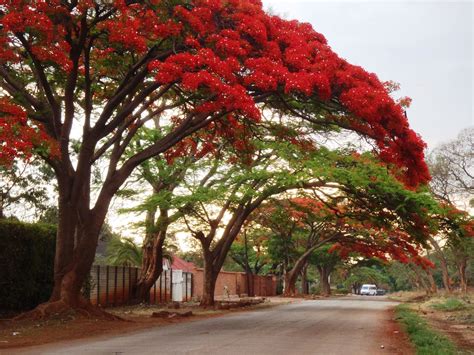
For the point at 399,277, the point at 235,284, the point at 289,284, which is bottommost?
the point at 289,284

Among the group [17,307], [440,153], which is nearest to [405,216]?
[17,307]

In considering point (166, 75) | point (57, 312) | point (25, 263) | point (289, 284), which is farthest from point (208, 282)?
point (289, 284)

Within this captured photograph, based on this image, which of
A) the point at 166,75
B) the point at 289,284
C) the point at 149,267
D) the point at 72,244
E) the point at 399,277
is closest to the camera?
the point at 166,75

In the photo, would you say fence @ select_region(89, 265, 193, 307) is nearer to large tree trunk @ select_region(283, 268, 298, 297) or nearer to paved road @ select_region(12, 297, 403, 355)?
paved road @ select_region(12, 297, 403, 355)

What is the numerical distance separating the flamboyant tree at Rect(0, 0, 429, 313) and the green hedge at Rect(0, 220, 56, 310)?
88.8 inches

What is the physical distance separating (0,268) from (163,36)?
27.3 ft

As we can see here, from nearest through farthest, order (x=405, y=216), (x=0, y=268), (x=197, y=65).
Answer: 1. (x=197, y=65)
2. (x=0, y=268)
3. (x=405, y=216)

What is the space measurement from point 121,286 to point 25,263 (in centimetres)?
952

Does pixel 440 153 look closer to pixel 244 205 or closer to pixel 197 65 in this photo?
pixel 244 205

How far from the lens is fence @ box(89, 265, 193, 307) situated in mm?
24156

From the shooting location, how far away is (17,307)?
17.4 metres

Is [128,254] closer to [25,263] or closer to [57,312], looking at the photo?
[25,263]

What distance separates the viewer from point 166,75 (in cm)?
1323

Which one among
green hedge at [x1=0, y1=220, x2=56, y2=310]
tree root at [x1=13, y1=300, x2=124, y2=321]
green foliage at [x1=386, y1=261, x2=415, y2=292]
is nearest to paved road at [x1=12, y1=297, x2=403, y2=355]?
tree root at [x1=13, y1=300, x2=124, y2=321]
